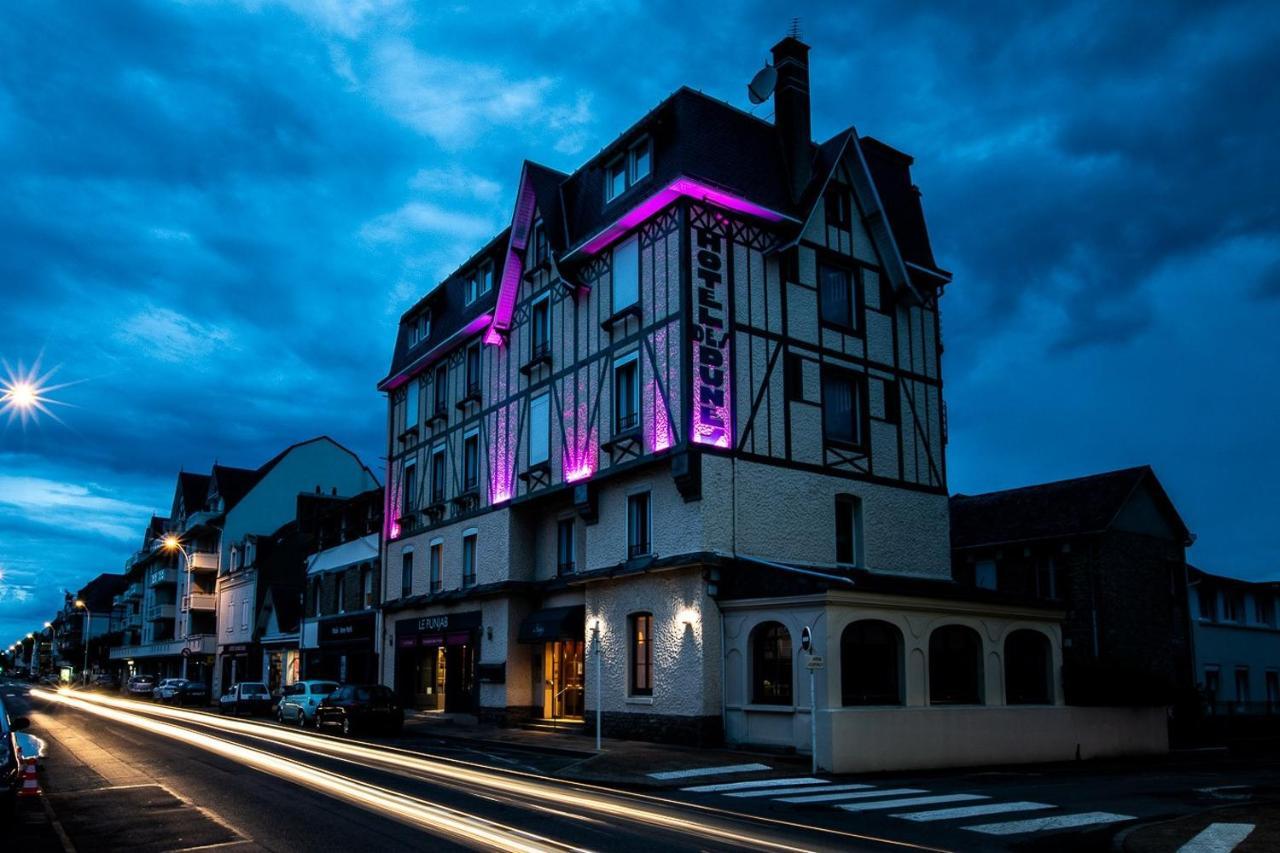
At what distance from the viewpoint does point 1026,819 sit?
45.5ft

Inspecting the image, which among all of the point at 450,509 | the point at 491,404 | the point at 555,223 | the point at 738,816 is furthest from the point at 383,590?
the point at 738,816

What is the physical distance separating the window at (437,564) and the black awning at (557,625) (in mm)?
7378

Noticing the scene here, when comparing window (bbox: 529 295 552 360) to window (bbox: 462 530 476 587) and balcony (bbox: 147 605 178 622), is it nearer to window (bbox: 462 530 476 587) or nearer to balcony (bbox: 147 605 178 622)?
window (bbox: 462 530 476 587)

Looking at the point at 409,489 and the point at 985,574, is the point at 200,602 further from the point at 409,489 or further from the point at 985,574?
the point at 985,574

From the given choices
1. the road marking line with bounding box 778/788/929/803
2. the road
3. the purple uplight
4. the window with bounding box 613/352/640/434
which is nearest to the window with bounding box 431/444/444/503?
the window with bounding box 613/352/640/434

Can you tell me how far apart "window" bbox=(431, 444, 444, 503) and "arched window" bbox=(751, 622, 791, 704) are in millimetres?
17839

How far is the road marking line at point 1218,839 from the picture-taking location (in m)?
11.2

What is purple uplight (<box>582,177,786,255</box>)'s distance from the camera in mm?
26719

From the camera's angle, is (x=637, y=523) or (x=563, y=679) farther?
(x=563, y=679)

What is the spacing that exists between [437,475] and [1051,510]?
21931 millimetres

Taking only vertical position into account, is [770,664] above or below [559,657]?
above

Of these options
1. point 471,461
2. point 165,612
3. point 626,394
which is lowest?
point 165,612

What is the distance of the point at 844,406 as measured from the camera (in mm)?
29453

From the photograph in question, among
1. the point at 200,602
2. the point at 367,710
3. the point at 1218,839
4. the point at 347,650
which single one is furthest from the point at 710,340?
the point at 200,602
